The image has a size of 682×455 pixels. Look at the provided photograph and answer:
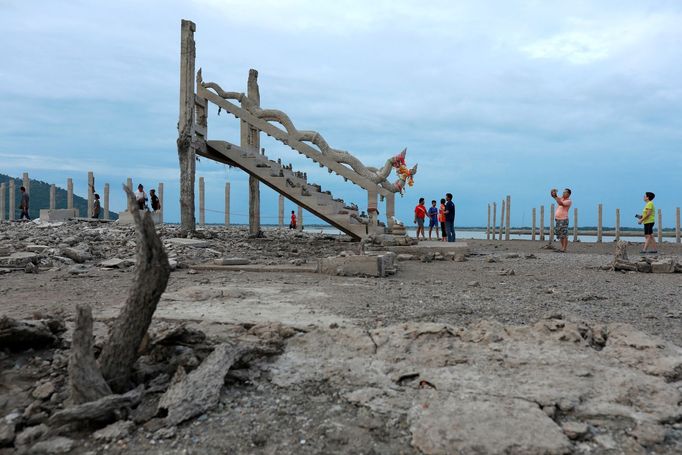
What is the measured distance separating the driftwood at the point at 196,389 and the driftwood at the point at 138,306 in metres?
0.33

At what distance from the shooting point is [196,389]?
3240 mm

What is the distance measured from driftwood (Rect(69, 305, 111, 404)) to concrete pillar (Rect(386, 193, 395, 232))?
12682 mm

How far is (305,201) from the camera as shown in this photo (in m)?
15.1

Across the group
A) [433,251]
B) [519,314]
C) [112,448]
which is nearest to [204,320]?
[112,448]

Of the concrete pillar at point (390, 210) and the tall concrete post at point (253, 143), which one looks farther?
the tall concrete post at point (253, 143)

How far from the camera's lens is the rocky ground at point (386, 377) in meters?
2.83

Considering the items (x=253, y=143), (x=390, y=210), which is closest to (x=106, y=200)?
(x=253, y=143)

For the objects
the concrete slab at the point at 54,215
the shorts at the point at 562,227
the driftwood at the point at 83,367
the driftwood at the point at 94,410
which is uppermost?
the concrete slab at the point at 54,215

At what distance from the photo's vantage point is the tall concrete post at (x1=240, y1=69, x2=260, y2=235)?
16453 millimetres

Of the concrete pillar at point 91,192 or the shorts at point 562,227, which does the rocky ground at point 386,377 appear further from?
the concrete pillar at point 91,192

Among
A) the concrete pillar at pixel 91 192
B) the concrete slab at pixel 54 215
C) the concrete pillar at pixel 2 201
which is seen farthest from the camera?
the concrete pillar at pixel 2 201

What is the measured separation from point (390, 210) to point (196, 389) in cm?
1278

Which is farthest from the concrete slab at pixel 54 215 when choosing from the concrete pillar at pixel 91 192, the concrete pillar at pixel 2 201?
the concrete pillar at pixel 2 201

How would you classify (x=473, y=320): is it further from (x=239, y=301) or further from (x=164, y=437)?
(x=164, y=437)
